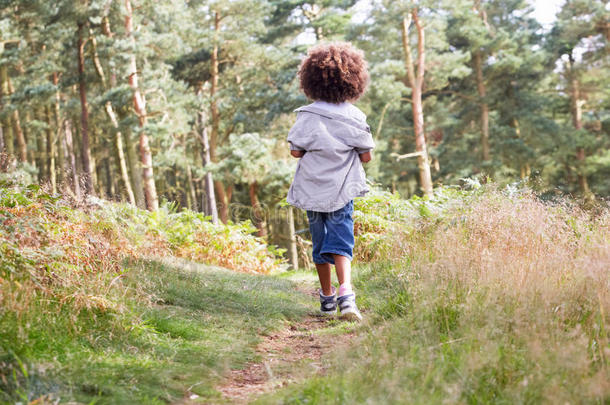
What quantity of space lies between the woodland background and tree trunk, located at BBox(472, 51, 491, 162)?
71mm

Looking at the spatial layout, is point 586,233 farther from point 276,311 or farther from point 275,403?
point 275,403

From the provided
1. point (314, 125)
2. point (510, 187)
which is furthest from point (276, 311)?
point (510, 187)

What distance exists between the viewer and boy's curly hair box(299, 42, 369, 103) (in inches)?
170

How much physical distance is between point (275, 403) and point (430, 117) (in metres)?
27.7

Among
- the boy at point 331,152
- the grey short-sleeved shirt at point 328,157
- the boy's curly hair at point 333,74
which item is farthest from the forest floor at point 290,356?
the boy's curly hair at point 333,74

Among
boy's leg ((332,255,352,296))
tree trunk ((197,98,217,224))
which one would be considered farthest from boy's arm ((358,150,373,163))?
tree trunk ((197,98,217,224))

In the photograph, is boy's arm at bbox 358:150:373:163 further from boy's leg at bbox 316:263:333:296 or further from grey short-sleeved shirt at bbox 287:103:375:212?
boy's leg at bbox 316:263:333:296

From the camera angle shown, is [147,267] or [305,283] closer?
[147,267]

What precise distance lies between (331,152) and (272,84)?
17.7 metres

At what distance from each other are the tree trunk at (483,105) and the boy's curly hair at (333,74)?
73.2ft

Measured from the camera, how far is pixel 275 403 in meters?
2.22

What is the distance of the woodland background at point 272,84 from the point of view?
17.6 m

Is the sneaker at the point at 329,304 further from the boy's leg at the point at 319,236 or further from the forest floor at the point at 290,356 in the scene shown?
the boy's leg at the point at 319,236

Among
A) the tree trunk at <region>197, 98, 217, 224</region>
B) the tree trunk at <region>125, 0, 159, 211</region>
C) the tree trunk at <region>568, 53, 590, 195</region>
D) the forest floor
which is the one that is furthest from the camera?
the tree trunk at <region>568, 53, 590, 195</region>
